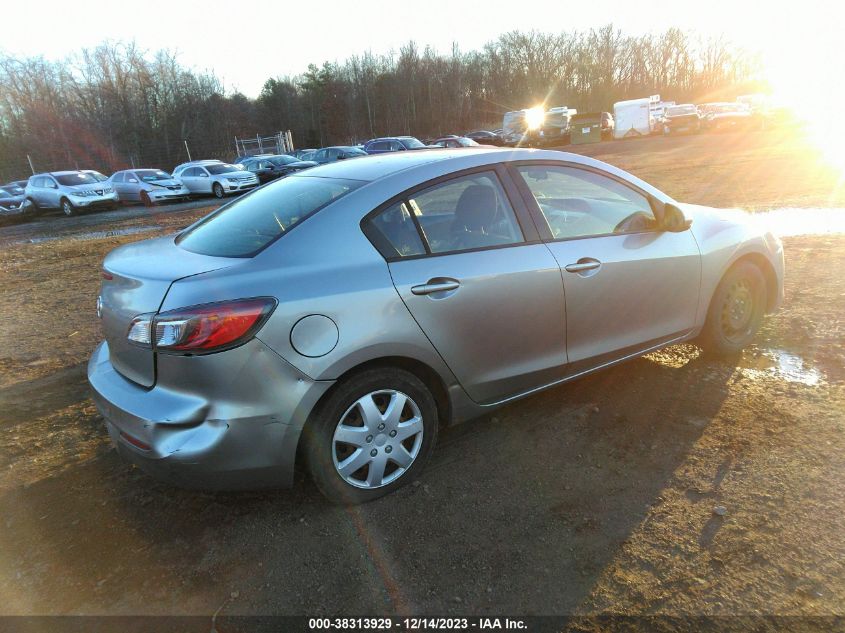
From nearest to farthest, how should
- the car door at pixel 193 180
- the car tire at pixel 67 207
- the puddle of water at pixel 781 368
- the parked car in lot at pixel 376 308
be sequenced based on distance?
1. the parked car in lot at pixel 376 308
2. the puddle of water at pixel 781 368
3. the car tire at pixel 67 207
4. the car door at pixel 193 180

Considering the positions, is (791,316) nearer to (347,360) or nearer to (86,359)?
(347,360)

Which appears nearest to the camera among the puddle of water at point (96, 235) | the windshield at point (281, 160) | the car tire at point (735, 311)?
the car tire at point (735, 311)

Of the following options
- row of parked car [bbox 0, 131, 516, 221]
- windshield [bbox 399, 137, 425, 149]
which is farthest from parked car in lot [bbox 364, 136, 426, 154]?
row of parked car [bbox 0, 131, 516, 221]

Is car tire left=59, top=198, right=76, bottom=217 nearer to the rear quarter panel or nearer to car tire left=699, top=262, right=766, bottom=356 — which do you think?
the rear quarter panel

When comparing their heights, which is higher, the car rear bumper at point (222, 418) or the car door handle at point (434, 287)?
the car door handle at point (434, 287)

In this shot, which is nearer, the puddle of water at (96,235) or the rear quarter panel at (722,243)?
the rear quarter panel at (722,243)

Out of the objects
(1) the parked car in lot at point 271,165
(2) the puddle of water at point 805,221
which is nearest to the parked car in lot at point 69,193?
(1) the parked car in lot at point 271,165

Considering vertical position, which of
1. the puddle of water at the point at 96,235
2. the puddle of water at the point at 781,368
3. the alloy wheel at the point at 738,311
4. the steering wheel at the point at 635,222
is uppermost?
the steering wheel at the point at 635,222

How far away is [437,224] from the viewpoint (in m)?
3.02

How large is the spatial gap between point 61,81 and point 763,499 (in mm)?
60176

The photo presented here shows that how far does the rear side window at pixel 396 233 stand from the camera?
277cm

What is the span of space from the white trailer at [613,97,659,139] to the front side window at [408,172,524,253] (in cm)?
3979

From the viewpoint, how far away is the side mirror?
3.60m

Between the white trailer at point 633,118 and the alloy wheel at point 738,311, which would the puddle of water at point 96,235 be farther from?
the white trailer at point 633,118
